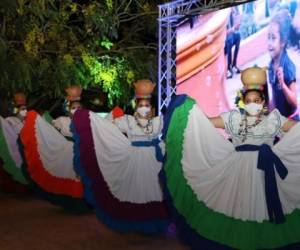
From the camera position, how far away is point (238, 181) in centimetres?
422

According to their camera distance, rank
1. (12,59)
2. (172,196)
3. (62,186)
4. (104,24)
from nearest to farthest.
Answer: (172,196)
(62,186)
(12,59)
(104,24)

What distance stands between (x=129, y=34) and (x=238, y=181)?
930cm

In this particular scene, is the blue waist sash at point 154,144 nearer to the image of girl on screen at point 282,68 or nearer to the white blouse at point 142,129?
the white blouse at point 142,129

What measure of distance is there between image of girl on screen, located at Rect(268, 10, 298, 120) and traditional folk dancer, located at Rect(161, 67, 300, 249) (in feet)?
10.8

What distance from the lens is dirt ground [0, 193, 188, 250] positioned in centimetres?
547

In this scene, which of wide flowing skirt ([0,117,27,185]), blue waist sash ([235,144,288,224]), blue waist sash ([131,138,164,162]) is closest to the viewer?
blue waist sash ([235,144,288,224])

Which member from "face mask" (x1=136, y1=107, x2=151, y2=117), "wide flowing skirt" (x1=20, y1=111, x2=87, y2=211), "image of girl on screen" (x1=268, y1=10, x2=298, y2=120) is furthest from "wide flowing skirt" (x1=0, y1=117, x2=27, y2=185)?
"image of girl on screen" (x1=268, y1=10, x2=298, y2=120)

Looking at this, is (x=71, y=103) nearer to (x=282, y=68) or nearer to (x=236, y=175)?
(x=282, y=68)

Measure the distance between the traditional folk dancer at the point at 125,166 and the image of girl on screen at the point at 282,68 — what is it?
244 cm

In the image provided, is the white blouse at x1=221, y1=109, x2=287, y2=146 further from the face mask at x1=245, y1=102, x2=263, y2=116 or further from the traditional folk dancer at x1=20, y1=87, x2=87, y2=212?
the traditional folk dancer at x1=20, y1=87, x2=87, y2=212

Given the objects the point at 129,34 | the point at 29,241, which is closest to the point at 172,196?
the point at 29,241

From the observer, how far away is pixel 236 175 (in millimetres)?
4234

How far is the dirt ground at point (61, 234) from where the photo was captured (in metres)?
5.47

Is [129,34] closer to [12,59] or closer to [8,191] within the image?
[12,59]
